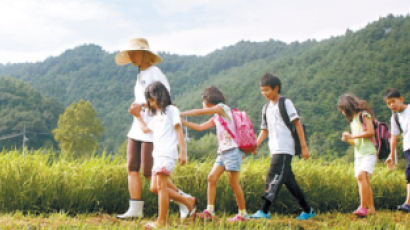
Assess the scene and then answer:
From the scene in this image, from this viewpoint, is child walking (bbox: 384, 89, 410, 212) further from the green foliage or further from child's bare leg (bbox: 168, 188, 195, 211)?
the green foliage

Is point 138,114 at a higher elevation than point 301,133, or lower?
higher

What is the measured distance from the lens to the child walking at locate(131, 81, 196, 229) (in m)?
3.83

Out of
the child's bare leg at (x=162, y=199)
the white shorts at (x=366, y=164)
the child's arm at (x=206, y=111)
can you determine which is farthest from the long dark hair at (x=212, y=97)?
the white shorts at (x=366, y=164)

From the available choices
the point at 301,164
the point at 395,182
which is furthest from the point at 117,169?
the point at 395,182

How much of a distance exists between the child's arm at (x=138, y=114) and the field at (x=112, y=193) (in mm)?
983

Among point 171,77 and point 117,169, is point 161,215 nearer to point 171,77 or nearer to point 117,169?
point 117,169

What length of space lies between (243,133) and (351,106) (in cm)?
160

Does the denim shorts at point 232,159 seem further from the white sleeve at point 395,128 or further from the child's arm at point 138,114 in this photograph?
the white sleeve at point 395,128

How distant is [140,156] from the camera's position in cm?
452

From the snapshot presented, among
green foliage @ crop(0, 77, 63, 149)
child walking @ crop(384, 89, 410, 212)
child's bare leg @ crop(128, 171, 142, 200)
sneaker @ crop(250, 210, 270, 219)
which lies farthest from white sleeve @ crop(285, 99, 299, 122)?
green foliage @ crop(0, 77, 63, 149)

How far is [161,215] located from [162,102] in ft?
3.59

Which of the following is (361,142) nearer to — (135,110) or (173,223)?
(173,223)

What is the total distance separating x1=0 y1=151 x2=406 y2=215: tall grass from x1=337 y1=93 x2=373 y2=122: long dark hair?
4.07 feet

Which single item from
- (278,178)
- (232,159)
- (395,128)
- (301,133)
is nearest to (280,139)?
(301,133)
